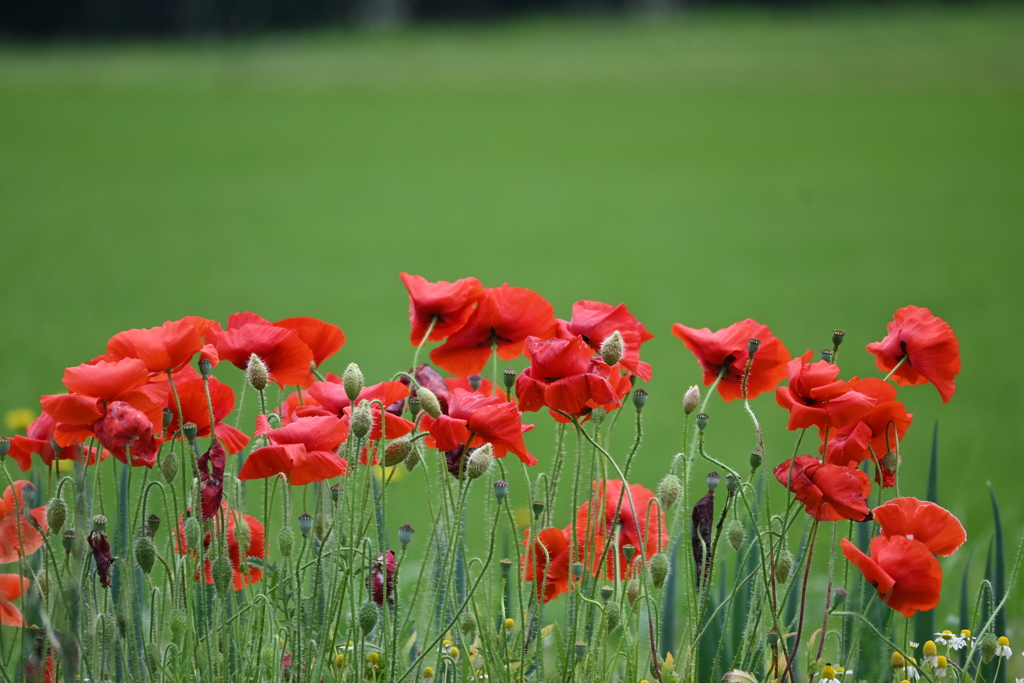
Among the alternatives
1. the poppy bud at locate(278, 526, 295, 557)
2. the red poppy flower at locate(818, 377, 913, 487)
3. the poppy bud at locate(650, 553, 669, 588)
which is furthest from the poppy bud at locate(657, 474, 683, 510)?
the poppy bud at locate(278, 526, 295, 557)

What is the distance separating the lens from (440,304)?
3.34 ft

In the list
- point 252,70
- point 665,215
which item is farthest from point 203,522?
point 252,70

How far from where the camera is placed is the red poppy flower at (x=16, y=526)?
969 mm

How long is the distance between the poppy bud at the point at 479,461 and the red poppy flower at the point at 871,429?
0.35m

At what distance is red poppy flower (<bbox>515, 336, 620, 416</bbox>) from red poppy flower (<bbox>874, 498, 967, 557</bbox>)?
27 cm

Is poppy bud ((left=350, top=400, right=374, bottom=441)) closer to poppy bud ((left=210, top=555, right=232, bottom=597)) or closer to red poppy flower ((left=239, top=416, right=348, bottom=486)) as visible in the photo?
red poppy flower ((left=239, top=416, right=348, bottom=486))

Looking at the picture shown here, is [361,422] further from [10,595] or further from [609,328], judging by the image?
[10,595]

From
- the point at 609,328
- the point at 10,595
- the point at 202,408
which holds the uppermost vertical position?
the point at 609,328

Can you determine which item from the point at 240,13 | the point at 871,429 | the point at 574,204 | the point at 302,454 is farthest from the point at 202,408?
the point at 240,13

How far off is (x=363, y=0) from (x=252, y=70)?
12.3m

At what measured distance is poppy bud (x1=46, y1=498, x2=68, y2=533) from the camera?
2.95 feet

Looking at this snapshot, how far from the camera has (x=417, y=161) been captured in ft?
41.8

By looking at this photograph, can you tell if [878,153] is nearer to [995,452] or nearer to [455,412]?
[995,452]

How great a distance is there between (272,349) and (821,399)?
1.81 feet
